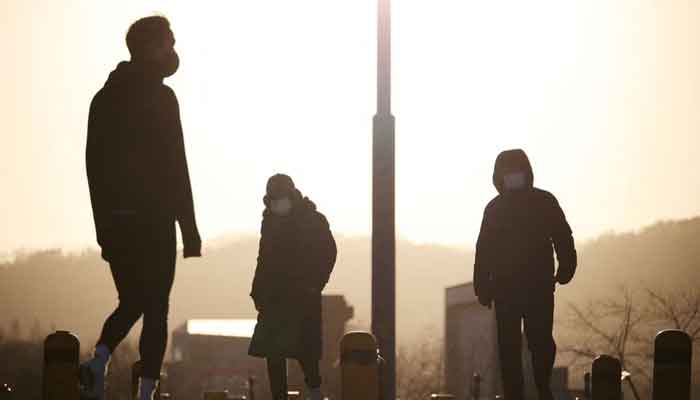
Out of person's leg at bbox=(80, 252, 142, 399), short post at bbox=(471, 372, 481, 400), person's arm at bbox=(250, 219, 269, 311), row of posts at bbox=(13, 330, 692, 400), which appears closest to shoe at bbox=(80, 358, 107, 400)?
person's leg at bbox=(80, 252, 142, 399)

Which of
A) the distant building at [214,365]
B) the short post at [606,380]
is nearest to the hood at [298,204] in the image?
the short post at [606,380]

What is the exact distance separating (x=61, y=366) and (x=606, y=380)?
408 cm

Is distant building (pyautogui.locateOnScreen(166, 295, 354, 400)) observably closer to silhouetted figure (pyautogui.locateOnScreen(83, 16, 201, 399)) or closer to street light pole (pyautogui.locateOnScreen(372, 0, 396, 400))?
street light pole (pyautogui.locateOnScreen(372, 0, 396, 400))

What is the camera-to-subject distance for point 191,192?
871 cm

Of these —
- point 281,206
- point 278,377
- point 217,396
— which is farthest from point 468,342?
point 281,206

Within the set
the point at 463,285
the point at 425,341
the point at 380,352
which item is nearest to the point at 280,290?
the point at 380,352

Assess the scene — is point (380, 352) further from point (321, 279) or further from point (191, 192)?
point (191, 192)

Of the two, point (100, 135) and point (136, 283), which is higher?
point (100, 135)

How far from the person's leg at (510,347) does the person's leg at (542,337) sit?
95 mm

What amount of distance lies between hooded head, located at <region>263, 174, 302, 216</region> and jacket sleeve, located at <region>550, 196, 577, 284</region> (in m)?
2.24

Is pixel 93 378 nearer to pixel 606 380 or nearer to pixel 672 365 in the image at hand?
pixel 606 380

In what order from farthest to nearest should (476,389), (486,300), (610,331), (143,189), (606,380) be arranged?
(610,331)
(476,389)
(606,380)
(486,300)
(143,189)

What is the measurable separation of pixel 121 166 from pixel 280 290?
14.8 feet

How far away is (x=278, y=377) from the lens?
42.2 feet
